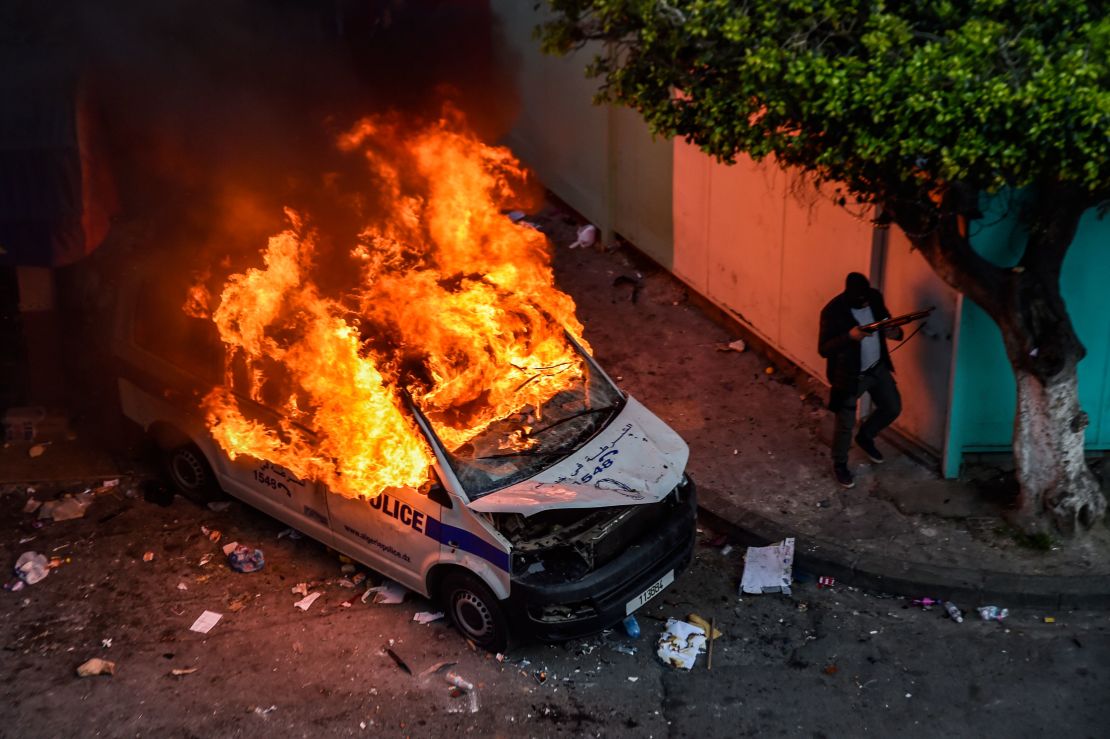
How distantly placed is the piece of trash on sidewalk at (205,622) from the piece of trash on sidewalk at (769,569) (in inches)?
142

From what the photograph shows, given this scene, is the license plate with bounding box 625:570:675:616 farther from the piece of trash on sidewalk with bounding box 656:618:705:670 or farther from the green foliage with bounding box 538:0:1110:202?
the green foliage with bounding box 538:0:1110:202

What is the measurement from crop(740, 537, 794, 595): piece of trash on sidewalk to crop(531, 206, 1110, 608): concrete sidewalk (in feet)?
0.37

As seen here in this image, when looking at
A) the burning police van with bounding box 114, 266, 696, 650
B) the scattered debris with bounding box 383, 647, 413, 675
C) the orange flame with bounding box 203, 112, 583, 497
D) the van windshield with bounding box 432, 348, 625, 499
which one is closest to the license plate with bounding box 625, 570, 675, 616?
the burning police van with bounding box 114, 266, 696, 650

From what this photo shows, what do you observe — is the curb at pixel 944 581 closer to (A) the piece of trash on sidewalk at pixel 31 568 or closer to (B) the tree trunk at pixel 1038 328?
(B) the tree trunk at pixel 1038 328

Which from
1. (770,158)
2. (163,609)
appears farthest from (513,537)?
(770,158)

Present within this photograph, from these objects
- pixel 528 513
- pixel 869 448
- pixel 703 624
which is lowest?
pixel 703 624

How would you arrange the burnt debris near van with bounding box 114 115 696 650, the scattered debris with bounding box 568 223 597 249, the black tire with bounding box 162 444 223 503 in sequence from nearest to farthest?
the burnt debris near van with bounding box 114 115 696 650 < the black tire with bounding box 162 444 223 503 < the scattered debris with bounding box 568 223 597 249

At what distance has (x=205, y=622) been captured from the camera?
696 cm

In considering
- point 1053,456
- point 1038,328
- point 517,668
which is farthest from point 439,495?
point 1053,456

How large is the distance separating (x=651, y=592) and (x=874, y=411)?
8.83 feet

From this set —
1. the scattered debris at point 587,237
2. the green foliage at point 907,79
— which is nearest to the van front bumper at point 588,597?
the green foliage at point 907,79

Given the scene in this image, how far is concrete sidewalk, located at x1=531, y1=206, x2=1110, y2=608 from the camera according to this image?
701cm

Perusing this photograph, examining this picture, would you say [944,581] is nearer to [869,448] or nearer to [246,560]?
[869,448]

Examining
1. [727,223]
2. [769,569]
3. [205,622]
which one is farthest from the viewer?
[727,223]
